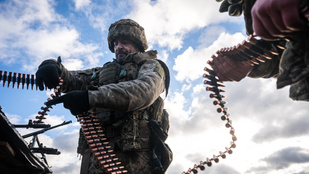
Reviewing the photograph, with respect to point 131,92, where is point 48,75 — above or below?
above

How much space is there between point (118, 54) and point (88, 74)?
1024 mm

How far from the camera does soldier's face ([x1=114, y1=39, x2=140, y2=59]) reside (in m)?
5.81

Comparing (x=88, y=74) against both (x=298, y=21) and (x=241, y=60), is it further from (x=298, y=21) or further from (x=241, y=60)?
(x=298, y=21)

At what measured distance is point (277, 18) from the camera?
1606 mm

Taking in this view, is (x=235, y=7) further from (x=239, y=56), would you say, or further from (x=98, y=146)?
(x=98, y=146)

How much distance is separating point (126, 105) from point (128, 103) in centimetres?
5

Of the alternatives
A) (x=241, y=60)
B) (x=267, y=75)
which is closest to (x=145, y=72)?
(x=241, y=60)

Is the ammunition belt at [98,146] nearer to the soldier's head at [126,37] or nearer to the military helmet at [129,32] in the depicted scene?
the soldier's head at [126,37]

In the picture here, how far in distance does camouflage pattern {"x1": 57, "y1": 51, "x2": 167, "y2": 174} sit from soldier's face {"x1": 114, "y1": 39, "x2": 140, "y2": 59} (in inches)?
22.5

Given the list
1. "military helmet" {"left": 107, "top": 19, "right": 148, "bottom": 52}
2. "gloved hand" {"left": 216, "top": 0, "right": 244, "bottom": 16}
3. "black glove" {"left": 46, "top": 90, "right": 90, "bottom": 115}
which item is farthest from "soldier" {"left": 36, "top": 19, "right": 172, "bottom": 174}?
"gloved hand" {"left": 216, "top": 0, "right": 244, "bottom": 16}

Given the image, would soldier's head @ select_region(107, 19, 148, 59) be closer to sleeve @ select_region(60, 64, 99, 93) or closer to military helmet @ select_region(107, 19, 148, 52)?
military helmet @ select_region(107, 19, 148, 52)

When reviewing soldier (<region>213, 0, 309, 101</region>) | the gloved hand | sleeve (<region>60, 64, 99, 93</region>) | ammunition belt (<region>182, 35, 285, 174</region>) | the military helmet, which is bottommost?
soldier (<region>213, 0, 309, 101</region>)

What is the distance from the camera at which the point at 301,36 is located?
167cm

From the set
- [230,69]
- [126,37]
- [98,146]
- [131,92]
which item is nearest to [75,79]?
[126,37]
